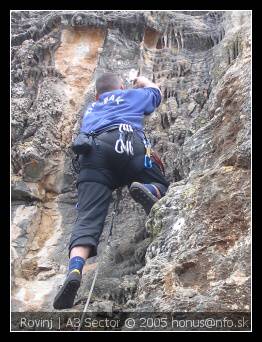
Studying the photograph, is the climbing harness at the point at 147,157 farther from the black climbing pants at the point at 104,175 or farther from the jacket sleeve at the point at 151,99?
the jacket sleeve at the point at 151,99

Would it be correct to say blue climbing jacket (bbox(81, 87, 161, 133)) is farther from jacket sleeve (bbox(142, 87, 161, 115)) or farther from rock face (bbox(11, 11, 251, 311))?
rock face (bbox(11, 11, 251, 311))

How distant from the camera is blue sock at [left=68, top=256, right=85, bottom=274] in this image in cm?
608

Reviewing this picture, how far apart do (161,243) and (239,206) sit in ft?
2.03

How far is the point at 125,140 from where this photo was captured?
6754 mm

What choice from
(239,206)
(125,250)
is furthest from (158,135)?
(239,206)

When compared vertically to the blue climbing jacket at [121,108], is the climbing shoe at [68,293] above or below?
below

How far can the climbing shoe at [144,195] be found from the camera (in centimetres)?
644

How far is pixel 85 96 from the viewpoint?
8070 millimetres

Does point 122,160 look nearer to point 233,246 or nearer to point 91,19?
point 233,246

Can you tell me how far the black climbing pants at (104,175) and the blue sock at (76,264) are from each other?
34 centimetres

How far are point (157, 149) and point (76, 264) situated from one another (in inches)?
66.4

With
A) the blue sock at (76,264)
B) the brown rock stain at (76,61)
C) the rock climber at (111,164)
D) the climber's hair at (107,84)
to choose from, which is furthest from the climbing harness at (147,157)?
the brown rock stain at (76,61)

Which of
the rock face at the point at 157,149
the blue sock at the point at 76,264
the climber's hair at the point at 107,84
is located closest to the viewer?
the rock face at the point at 157,149

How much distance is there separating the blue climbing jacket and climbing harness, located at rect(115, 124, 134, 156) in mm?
80
